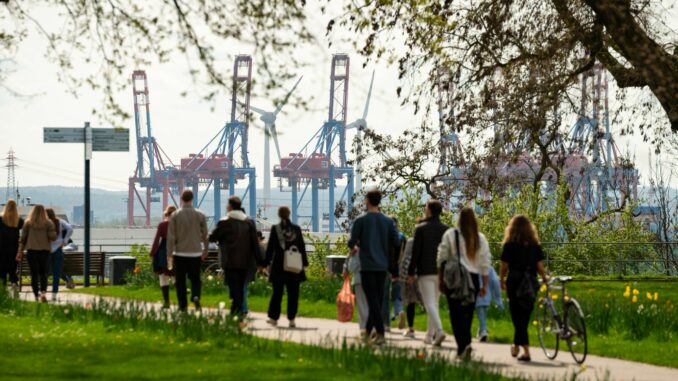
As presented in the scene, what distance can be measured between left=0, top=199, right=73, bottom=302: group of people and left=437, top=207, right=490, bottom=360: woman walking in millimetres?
8603

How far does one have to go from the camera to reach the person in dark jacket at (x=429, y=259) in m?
12.8

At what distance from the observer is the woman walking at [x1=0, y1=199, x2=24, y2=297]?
1975 centimetres

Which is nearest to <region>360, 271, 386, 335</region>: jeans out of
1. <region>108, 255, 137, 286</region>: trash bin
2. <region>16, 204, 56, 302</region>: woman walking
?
<region>16, 204, 56, 302</region>: woman walking

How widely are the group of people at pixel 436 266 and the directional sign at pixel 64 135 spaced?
14.1m

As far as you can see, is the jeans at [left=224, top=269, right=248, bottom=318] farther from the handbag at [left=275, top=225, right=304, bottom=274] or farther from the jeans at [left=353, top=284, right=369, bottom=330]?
the jeans at [left=353, top=284, right=369, bottom=330]

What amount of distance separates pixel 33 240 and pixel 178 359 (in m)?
8.96

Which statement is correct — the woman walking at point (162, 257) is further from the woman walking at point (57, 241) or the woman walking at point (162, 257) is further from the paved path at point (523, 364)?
the paved path at point (523, 364)

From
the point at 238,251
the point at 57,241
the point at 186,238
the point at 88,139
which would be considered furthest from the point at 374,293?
the point at 88,139

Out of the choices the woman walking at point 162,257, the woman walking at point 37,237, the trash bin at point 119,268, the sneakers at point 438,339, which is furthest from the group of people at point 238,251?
the trash bin at point 119,268

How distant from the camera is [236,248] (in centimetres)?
1563

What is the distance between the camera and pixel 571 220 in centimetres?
4375

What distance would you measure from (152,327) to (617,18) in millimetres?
6349

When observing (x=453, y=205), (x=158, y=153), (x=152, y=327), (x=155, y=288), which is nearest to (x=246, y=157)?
(x=158, y=153)

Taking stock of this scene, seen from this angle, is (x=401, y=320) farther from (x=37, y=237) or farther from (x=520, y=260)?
(x=37, y=237)
